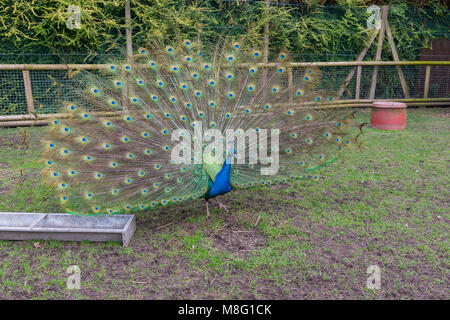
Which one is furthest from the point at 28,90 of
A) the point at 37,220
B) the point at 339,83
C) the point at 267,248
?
the point at 267,248

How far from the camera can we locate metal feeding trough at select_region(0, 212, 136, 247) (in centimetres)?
331

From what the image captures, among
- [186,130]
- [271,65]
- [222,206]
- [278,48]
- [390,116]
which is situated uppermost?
[278,48]

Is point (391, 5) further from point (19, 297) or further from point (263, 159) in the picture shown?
point (19, 297)

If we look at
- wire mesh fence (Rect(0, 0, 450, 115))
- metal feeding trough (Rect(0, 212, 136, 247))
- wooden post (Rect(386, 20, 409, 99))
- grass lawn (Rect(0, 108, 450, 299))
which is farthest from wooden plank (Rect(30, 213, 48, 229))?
wooden post (Rect(386, 20, 409, 99))

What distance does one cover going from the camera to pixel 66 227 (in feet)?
11.7

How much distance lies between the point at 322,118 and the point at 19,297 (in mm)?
2945

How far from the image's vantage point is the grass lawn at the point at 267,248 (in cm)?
277

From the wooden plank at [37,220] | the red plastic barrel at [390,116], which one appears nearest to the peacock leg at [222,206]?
the wooden plank at [37,220]

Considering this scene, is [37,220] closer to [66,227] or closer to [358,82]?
[66,227]

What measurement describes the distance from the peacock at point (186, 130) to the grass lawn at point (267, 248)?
0.41 metres

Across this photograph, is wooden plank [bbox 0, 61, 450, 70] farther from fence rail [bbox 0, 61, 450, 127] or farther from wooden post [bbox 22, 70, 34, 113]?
wooden post [bbox 22, 70, 34, 113]

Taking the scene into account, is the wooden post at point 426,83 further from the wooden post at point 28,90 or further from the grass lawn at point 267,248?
the wooden post at point 28,90

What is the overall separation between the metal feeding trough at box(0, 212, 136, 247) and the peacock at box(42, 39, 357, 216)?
27 cm

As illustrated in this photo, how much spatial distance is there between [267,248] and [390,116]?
5481 mm
